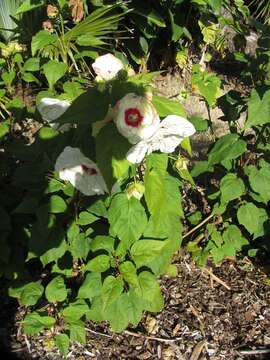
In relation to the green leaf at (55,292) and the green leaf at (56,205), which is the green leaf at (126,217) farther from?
the green leaf at (55,292)

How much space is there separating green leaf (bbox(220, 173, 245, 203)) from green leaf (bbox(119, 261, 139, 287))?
0.62m

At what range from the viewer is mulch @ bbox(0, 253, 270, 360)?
2.47m

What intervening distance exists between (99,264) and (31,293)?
436mm

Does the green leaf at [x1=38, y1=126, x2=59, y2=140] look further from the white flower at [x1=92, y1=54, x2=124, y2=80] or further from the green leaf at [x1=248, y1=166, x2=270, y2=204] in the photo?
the green leaf at [x1=248, y1=166, x2=270, y2=204]

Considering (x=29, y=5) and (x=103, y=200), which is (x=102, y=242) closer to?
(x=103, y=200)

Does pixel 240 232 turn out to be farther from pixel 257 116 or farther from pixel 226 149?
pixel 257 116

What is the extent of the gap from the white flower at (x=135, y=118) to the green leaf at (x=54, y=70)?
1.47m

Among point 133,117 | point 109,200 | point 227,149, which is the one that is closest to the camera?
point 133,117

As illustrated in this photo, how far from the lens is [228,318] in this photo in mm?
2672

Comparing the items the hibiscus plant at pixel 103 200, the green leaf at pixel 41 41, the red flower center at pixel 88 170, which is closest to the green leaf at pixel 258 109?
the hibiscus plant at pixel 103 200

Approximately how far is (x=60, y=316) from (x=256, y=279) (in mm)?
1146

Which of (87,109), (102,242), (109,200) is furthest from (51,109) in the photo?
(102,242)

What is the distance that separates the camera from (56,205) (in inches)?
76.2

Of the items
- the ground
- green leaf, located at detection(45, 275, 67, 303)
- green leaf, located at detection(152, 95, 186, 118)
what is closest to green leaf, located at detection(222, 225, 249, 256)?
the ground
